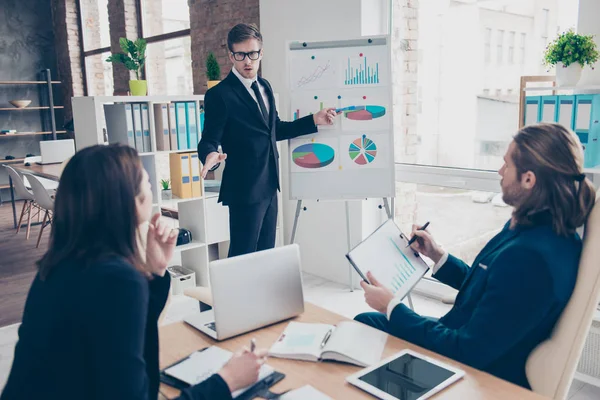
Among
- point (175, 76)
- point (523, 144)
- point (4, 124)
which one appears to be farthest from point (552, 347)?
point (4, 124)

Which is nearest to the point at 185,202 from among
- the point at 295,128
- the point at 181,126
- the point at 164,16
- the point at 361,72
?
the point at 181,126

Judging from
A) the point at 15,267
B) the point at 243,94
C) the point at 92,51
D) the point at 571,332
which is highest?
the point at 92,51

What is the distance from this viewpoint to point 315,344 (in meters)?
1.51

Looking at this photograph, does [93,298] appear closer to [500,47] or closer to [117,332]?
[117,332]

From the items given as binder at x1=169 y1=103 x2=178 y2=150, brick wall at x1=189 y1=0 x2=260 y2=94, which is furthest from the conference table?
brick wall at x1=189 y1=0 x2=260 y2=94

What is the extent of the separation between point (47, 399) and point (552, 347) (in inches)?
46.5

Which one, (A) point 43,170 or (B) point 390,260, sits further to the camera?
(A) point 43,170

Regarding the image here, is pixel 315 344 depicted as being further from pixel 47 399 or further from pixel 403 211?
pixel 403 211

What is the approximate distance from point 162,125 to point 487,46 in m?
2.23

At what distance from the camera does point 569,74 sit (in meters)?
2.88

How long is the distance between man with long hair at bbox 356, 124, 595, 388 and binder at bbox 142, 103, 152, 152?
7.96 feet

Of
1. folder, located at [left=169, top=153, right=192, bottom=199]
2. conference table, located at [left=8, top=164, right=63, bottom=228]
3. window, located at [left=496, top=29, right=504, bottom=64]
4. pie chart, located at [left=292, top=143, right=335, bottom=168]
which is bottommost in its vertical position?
conference table, located at [left=8, top=164, right=63, bottom=228]

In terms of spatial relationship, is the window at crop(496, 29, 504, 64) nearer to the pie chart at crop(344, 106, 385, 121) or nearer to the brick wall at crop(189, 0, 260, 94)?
the pie chart at crop(344, 106, 385, 121)

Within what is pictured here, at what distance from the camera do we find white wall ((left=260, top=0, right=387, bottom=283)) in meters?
3.88
